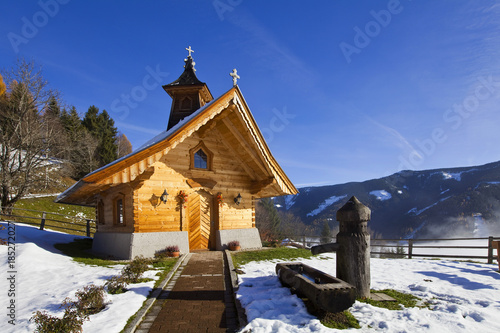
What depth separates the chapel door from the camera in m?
12.5

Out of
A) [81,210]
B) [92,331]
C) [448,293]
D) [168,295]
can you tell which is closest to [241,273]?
[168,295]

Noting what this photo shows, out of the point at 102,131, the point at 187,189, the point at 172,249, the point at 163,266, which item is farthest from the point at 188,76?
the point at 102,131

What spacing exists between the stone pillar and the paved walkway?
2.32 m

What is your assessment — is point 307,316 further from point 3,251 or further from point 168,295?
point 3,251

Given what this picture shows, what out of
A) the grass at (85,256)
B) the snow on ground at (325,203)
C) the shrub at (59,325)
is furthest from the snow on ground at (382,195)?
the shrub at (59,325)

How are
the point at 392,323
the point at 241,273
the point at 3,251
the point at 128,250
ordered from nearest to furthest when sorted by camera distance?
the point at 392,323
the point at 241,273
the point at 3,251
the point at 128,250

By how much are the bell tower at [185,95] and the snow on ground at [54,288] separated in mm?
11340

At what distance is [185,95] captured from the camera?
62.8ft

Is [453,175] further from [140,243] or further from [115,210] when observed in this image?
[140,243]

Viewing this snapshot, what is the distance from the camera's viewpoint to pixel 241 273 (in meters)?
8.08

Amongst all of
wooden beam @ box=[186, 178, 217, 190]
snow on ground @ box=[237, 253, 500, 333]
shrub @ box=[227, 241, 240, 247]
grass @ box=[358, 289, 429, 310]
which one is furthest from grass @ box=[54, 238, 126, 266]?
grass @ box=[358, 289, 429, 310]

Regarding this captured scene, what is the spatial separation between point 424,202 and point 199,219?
107390 millimetres

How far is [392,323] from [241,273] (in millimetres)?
4570

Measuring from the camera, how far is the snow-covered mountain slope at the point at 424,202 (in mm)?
83000
